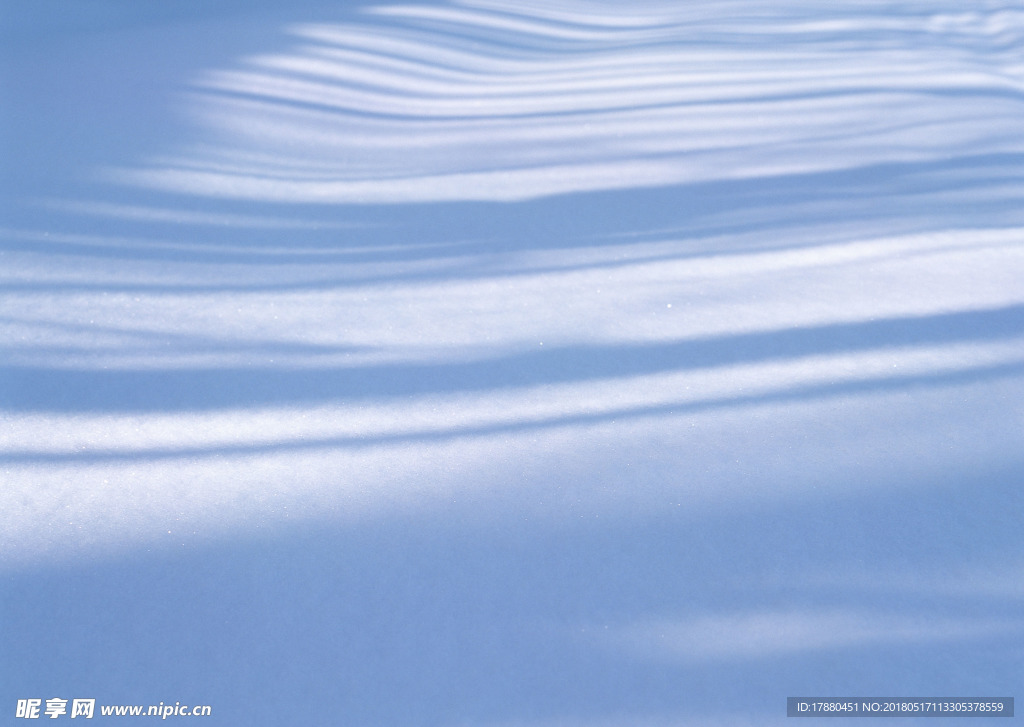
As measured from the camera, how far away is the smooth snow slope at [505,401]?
1.23 metres

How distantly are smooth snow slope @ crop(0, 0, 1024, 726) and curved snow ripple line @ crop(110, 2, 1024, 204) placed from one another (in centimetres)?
2

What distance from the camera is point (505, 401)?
1.68m

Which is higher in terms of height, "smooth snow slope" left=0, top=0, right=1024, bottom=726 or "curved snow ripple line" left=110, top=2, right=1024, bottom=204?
"curved snow ripple line" left=110, top=2, right=1024, bottom=204

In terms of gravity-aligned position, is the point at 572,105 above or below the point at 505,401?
above

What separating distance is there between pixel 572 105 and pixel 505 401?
1.79 m

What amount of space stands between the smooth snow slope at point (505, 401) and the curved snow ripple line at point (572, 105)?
24 mm

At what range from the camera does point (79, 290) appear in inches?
78.0

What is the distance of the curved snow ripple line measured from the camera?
2.58m

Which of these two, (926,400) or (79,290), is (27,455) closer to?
(79,290)

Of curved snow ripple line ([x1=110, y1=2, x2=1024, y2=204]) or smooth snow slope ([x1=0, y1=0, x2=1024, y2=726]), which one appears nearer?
smooth snow slope ([x1=0, y1=0, x2=1024, y2=726])

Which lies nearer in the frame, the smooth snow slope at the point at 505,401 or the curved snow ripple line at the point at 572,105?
the smooth snow slope at the point at 505,401

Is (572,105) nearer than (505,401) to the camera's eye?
No

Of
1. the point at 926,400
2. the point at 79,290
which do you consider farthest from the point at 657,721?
the point at 79,290

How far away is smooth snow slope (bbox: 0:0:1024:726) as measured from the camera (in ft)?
4.02
